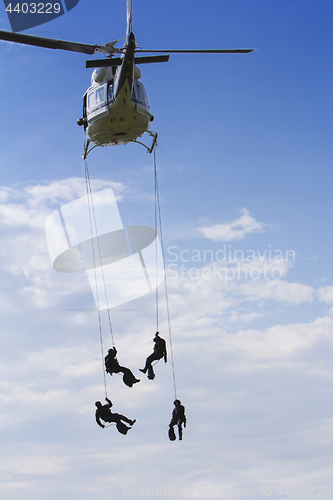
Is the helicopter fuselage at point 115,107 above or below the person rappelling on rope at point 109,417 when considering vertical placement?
above

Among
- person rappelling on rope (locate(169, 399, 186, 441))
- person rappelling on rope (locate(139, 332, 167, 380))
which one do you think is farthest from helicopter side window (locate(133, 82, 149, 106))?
person rappelling on rope (locate(169, 399, 186, 441))

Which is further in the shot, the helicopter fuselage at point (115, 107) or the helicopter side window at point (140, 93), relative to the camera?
the helicopter side window at point (140, 93)

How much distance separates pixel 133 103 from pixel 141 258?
1220 cm

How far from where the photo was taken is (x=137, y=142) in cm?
2331

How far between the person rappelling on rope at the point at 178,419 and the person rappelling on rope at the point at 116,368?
62.1 inches

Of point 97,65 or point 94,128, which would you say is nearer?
point 97,65

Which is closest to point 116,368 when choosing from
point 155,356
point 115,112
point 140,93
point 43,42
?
point 155,356

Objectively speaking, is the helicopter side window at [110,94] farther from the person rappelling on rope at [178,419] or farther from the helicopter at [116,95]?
the person rappelling on rope at [178,419]

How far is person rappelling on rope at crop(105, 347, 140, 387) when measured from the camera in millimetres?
21672

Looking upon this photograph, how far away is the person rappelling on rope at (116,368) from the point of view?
2167cm

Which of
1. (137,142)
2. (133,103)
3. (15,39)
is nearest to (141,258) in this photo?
(137,142)

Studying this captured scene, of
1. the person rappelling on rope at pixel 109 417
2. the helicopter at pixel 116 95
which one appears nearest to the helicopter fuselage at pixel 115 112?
the helicopter at pixel 116 95

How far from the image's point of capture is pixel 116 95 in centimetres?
2119

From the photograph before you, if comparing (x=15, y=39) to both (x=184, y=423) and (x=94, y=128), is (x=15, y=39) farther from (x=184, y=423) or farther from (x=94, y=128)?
(x=184, y=423)
